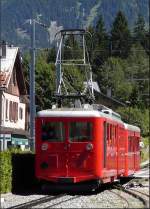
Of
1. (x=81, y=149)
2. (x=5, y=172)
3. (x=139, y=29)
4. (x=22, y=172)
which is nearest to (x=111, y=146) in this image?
(x=81, y=149)

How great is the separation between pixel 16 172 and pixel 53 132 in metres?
3.02

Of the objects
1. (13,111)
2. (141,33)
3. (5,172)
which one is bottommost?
(5,172)

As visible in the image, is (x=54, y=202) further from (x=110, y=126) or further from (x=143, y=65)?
(x=143, y=65)

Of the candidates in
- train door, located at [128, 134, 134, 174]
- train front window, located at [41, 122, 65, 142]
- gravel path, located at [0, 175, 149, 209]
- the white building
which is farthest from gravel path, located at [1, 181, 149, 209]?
the white building

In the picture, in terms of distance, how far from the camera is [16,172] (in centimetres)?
2481

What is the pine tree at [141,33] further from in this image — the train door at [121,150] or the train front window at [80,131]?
the train front window at [80,131]

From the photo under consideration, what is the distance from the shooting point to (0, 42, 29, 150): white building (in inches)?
2026

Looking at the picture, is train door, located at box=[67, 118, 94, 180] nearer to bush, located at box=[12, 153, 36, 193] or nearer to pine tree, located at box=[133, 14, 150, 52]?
bush, located at box=[12, 153, 36, 193]

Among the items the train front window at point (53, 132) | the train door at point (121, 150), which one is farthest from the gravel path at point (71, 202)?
the train door at point (121, 150)

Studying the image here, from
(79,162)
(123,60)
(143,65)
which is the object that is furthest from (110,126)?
(123,60)

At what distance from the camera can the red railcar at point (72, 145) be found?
72.5 ft

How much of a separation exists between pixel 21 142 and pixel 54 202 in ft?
123

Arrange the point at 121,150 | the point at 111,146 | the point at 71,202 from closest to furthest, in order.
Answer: the point at 71,202 < the point at 111,146 < the point at 121,150

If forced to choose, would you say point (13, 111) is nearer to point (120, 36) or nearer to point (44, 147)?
point (44, 147)
